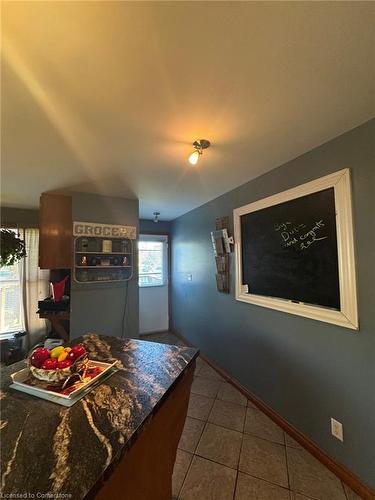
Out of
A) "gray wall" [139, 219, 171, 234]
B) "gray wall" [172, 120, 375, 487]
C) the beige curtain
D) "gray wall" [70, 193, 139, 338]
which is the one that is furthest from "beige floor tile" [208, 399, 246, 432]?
"gray wall" [139, 219, 171, 234]

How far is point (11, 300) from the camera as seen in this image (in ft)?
10.8

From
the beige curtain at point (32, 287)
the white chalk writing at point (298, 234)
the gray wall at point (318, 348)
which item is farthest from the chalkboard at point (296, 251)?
the beige curtain at point (32, 287)

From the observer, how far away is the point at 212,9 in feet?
2.43

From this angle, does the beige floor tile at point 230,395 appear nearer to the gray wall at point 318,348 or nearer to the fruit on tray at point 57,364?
the gray wall at point 318,348

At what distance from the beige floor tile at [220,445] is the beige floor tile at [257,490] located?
0.12 metres

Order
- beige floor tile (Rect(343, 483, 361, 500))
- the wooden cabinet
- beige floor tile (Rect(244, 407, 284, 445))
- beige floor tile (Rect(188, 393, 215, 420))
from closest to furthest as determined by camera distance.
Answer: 1. beige floor tile (Rect(343, 483, 361, 500))
2. beige floor tile (Rect(244, 407, 284, 445))
3. beige floor tile (Rect(188, 393, 215, 420))
4. the wooden cabinet

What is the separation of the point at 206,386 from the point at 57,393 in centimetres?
206

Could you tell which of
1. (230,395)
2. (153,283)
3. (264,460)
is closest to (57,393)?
(264,460)

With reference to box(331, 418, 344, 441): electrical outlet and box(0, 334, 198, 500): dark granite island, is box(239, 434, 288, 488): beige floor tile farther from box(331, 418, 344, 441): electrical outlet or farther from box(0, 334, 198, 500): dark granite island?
box(0, 334, 198, 500): dark granite island

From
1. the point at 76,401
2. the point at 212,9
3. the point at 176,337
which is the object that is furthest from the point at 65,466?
Result: the point at 176,337

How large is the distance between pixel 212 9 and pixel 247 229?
70.1 inches

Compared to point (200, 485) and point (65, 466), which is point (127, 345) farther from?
point (200, 485)

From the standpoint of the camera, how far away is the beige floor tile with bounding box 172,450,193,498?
54.3 inches

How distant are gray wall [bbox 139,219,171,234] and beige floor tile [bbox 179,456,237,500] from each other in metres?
3.44
